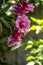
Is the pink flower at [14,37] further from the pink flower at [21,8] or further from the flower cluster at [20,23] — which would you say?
the pink flower at [21,8]

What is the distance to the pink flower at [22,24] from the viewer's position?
1.52 metres

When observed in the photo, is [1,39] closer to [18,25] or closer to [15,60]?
[15,60]

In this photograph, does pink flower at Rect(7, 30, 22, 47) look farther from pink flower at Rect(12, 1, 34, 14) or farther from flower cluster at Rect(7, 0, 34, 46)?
pink flower at Rect(12, 1, 34, 14)

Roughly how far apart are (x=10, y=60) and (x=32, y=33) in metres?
0.42

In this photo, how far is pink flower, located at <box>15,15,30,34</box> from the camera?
1.52 metres

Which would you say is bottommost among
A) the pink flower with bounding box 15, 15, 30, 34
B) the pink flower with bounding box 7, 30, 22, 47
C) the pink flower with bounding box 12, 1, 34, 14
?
the pink flower with bounding box 7, 30, 22, 47

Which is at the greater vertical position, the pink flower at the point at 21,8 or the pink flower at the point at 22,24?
the pink flower at the point at 21,8

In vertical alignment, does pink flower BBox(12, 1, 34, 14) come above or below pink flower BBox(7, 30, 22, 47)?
above

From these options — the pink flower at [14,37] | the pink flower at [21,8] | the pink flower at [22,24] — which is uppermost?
the pink flower at [21,8]

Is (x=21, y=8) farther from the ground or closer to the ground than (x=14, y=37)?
farther from the ground

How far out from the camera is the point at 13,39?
1.58m

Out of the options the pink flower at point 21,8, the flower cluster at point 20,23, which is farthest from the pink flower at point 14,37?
the pink flower at point 21,8

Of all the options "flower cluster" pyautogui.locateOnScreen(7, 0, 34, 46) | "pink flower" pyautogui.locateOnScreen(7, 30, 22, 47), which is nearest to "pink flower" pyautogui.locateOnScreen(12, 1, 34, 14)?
"flower cluster" pyautogui.locateOnScreen(7, 0, 34, 46)

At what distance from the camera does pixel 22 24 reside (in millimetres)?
1550
